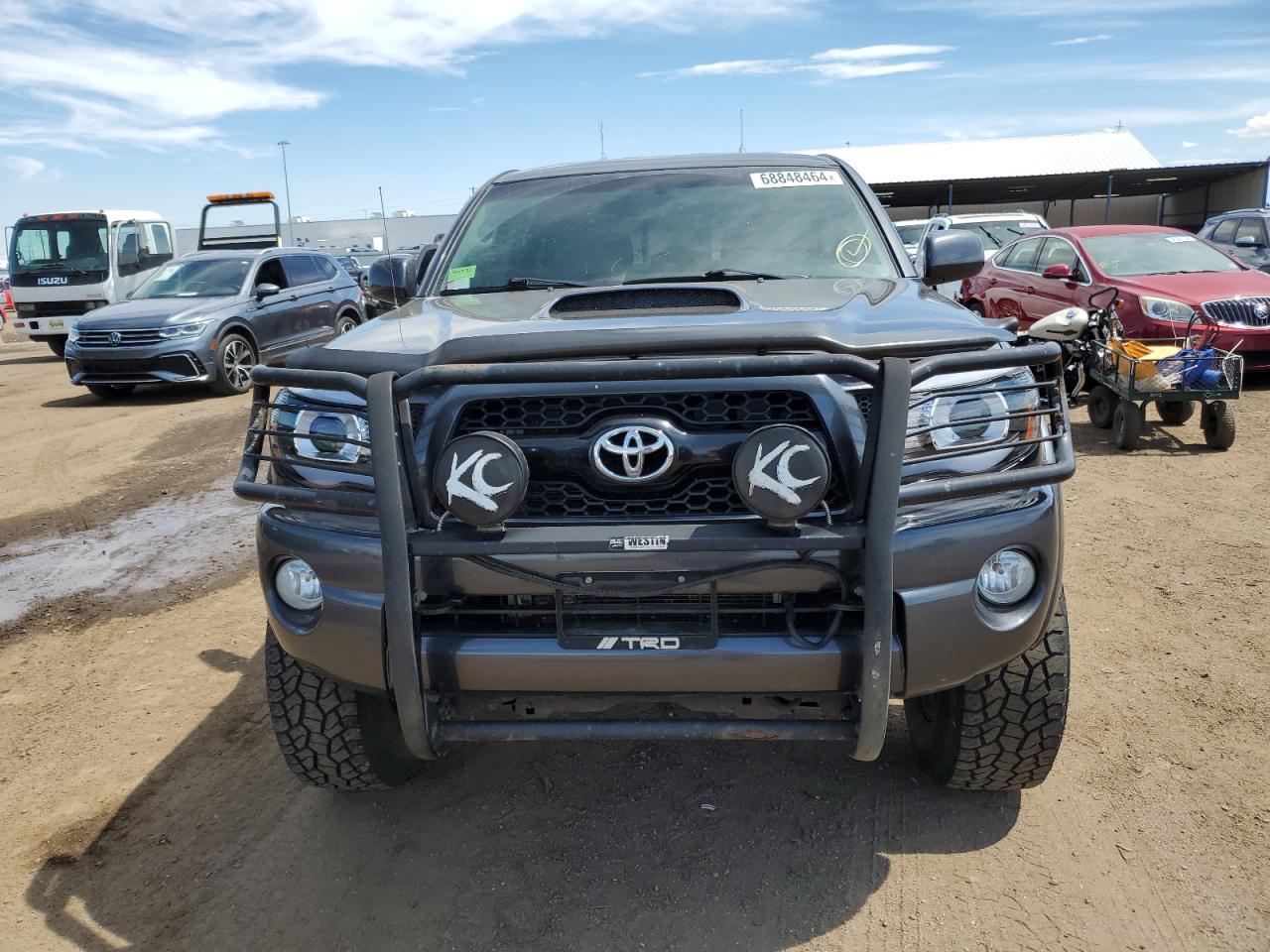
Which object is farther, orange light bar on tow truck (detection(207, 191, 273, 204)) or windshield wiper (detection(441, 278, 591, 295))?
orange light bar on tow truck (detection(207, 191, 273, 204))

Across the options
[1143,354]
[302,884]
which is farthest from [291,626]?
[1143,354]

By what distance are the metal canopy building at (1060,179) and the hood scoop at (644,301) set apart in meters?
29.0

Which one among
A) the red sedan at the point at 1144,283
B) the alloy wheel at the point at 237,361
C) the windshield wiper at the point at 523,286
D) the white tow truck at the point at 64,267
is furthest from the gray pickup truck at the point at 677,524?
the white tow truck at the point at 64,267

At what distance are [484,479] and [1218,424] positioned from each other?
265 inches

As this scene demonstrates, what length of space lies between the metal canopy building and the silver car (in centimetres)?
2106

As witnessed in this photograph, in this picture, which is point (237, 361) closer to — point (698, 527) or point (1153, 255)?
point (1153, 255)

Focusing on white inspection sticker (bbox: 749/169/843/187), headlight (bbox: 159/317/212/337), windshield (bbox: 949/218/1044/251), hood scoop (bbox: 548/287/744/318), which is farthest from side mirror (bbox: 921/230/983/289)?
windshield (bbox: 949/218/1044/251)

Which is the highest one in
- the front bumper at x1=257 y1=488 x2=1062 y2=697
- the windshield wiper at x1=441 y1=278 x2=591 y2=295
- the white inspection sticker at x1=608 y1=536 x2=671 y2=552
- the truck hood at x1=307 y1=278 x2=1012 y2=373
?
the windshield wiper at x1=441 y1=278 x2=591 y2=295

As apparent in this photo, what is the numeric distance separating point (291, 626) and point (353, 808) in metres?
0.86

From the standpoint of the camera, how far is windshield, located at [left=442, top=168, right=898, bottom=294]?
354cm

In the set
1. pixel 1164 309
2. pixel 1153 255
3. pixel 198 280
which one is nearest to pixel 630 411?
pixel 1164 309

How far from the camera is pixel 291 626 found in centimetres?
251

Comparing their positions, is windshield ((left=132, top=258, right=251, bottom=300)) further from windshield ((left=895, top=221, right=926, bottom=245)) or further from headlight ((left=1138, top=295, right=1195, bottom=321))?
windshield ((left=895, top=221, right=926, bottom=245))

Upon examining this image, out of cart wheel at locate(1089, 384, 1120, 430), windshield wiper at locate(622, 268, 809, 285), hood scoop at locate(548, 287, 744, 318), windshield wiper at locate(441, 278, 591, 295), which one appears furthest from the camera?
cart wheel at locate(1089, 384, 1120, 430)
